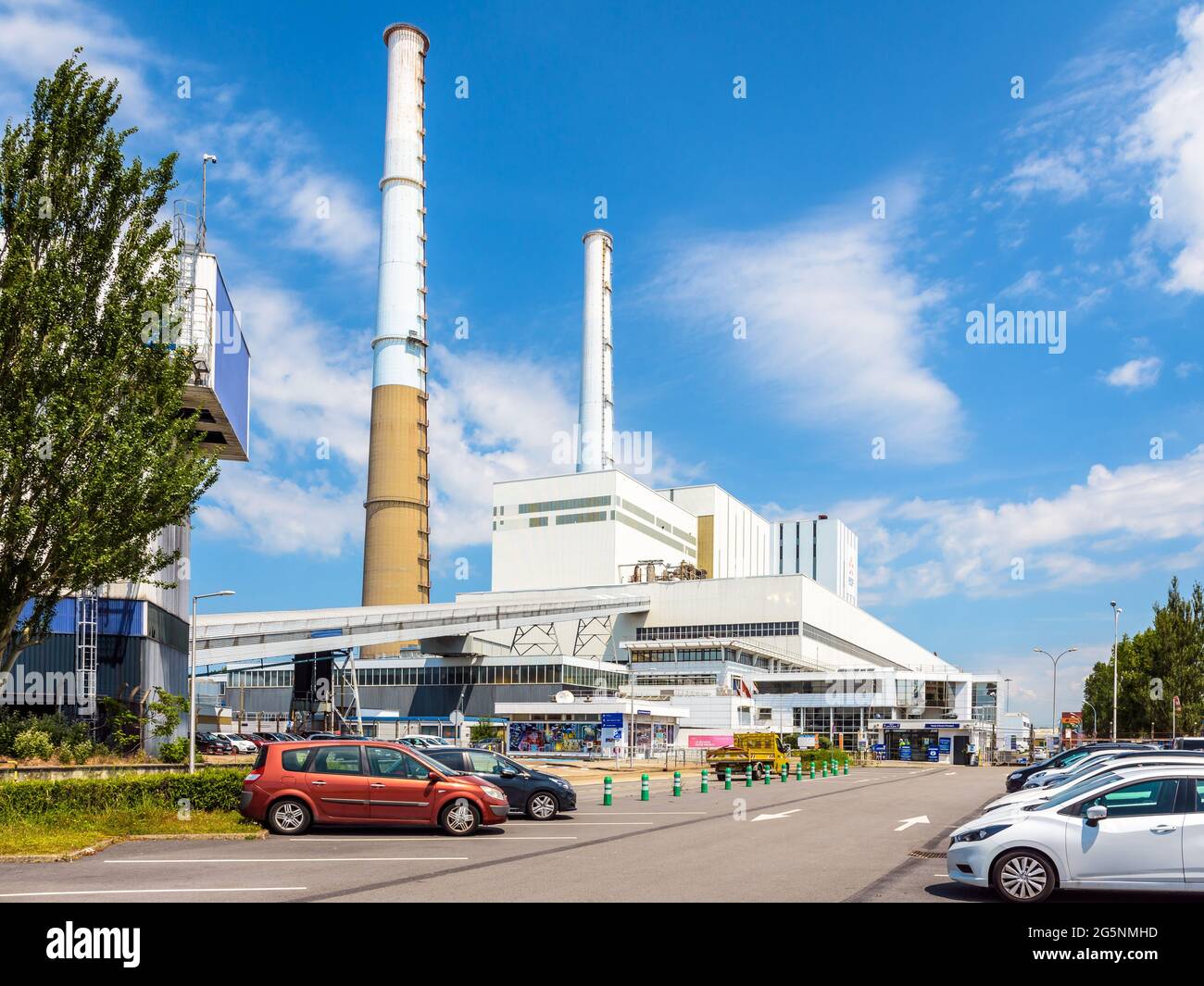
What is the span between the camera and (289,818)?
18.8 m

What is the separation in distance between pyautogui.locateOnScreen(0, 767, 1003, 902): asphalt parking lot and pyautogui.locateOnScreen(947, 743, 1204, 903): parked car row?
0.86 m

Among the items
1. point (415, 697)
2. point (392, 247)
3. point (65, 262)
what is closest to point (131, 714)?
point (65, 262)

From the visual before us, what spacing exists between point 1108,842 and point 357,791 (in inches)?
472

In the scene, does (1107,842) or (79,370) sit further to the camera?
(79,370)

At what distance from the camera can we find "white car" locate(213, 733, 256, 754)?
2356 inches

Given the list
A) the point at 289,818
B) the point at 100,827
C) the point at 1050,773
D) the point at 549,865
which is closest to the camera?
the point at 549,865

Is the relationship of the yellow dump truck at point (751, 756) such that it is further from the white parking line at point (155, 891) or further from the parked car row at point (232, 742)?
the white parking line at point (155, 891)

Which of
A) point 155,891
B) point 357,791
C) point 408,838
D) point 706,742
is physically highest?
point 155,891

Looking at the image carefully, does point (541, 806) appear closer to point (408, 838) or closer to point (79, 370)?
point (408, 838)

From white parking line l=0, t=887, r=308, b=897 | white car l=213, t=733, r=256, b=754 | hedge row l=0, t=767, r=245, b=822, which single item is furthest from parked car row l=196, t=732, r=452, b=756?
white parking line l=0, t=887, r=308, b=897

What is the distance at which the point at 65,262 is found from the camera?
804 inches

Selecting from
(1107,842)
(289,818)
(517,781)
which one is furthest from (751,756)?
(1107,842)
